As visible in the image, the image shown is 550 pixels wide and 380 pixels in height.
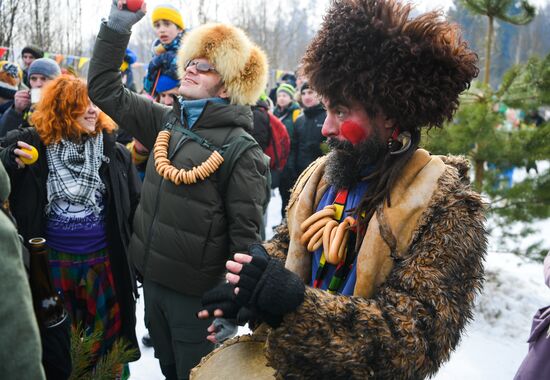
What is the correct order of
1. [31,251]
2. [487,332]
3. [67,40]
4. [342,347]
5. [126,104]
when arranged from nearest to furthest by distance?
[342,347], [31,251], [126,104], [487,332], [67,40]

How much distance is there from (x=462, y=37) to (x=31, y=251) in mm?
1494

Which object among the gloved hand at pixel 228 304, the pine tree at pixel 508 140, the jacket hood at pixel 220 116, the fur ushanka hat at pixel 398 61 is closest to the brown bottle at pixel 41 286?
the gloved hand at pixel 228 304

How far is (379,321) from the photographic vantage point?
133 cm

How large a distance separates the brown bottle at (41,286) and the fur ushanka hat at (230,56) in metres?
1.51

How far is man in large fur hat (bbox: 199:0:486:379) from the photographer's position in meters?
1.32

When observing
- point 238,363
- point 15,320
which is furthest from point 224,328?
A: point 15,320

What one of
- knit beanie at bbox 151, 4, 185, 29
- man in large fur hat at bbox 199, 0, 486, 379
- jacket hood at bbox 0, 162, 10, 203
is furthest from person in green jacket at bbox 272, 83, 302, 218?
jacket hood at bbox 0, 162, 10, 203

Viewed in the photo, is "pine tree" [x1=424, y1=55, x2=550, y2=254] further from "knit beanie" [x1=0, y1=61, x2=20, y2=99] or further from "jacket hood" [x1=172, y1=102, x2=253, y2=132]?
"knit beanie" [x1=0, y1=61, x2=20, y2=99]

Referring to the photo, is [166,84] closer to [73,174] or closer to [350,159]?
[73,174]

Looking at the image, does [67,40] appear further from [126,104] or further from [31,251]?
[31,251]

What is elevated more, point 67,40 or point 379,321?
point 67,40

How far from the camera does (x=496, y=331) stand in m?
4.54

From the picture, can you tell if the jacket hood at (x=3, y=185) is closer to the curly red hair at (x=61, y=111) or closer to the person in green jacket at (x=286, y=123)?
the curly red hair at (x=61, y=111)

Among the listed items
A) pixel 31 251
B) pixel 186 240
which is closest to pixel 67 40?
pixel 186 240
